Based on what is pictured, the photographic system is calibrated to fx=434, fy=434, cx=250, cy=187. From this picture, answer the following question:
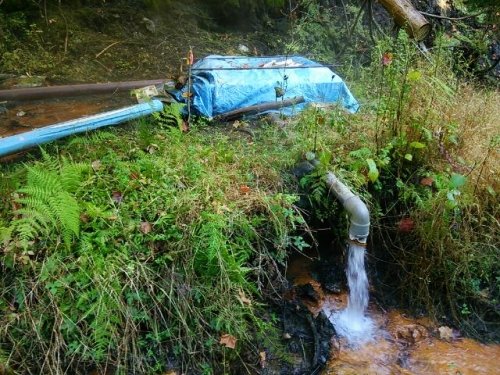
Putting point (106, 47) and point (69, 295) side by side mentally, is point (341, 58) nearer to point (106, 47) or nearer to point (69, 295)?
point (106, 47)

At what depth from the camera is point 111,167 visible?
3.96 metres

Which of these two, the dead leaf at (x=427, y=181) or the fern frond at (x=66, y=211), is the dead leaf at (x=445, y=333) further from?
the fern frond at (x=66, y=211)

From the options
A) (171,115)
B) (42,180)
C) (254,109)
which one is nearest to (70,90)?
(171,115)

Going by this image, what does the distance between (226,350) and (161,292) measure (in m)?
0.65

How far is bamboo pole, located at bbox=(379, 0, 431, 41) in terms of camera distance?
6281 mm

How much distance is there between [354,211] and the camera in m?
3.87

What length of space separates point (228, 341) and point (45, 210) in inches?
65.1

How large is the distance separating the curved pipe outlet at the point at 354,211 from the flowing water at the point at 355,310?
0.15 metres

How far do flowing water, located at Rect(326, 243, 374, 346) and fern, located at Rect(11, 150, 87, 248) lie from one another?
8.11 feet

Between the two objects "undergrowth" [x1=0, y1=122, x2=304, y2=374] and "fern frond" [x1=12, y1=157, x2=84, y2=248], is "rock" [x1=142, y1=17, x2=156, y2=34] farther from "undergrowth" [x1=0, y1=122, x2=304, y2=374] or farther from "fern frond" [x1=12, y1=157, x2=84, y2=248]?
"fern frond" [x1=12, y1=157, x2=84, y2=248]

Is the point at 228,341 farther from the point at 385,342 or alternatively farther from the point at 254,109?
the point at 254,109

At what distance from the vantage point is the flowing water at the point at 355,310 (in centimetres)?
404

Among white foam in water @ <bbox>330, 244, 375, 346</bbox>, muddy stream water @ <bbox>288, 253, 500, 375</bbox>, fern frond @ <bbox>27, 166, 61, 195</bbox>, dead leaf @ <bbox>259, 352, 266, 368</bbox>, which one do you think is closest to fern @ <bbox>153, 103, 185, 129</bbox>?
fern frond @ <bbox>27, 166, 61, 195</bbox>

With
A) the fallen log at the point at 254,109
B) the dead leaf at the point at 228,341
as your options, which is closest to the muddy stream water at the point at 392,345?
the dead leaf at the point at 228,341
